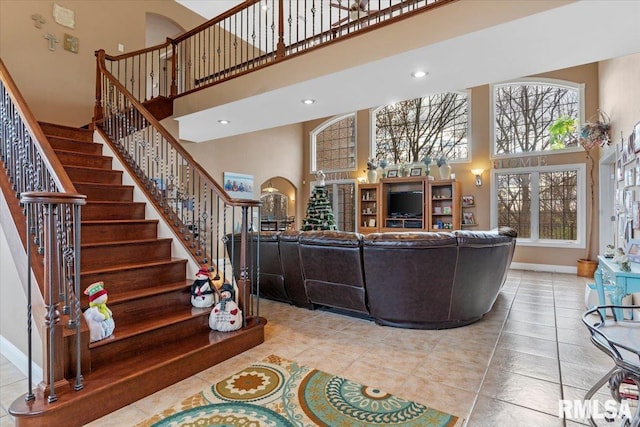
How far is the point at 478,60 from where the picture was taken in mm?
3443

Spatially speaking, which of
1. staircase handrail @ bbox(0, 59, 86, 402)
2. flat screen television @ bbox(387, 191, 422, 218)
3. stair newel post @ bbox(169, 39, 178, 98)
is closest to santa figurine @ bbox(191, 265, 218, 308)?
staircase handrail @ bbox(0, 59, 86, 402)

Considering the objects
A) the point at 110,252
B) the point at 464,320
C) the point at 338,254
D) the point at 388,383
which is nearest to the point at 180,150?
the point at 110,252

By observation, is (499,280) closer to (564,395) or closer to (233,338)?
(564,395)

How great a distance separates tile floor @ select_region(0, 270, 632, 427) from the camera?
2.04 meters

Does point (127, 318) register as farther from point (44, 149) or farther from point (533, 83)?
point (533, 83)

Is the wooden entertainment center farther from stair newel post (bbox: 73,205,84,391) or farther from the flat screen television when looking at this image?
stair newel post (bbox: 73,205,84,391)

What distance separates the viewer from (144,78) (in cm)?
638

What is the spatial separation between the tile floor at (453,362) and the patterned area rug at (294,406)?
10cm

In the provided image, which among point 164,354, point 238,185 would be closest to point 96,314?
point 164,354

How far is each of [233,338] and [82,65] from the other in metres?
5.38

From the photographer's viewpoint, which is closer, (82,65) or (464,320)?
(464,320)

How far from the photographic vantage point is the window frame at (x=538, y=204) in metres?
6.38

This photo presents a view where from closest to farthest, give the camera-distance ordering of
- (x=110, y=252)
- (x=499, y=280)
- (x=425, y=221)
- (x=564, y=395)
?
1. (x=564, y=395)
2. (x=110, y=252)
3. (x=499, y=280)
4. (x=425, y=221)

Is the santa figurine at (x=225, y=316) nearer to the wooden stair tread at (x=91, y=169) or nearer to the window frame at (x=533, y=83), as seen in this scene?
the wooden stair tread at (x=91, y=169)
